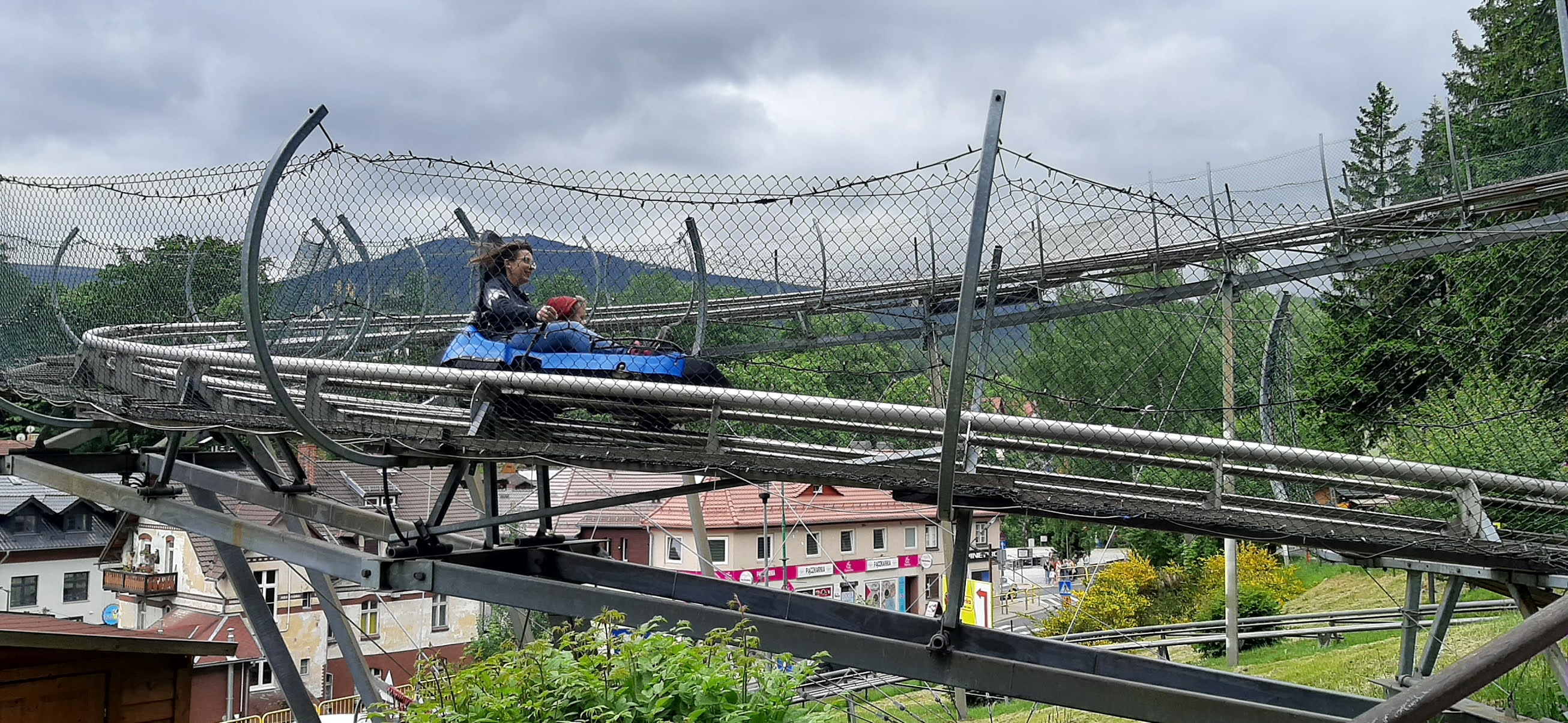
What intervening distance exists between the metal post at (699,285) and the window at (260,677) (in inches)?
1227

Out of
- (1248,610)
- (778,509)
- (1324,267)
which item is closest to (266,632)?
(1324,267)

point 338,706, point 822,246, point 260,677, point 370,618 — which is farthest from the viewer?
point 370,618

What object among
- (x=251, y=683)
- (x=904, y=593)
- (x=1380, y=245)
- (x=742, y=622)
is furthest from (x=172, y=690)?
(x=904, y=593)

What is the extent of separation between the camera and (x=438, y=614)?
33906 millimetres

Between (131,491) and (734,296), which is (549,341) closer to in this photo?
(734,296)

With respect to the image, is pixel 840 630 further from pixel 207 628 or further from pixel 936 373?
pixel 207 628

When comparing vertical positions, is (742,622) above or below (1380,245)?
below

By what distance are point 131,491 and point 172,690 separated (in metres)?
2.49

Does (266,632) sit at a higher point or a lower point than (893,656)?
lower

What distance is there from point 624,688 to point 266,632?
5.45 m

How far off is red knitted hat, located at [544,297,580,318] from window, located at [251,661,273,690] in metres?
31.1

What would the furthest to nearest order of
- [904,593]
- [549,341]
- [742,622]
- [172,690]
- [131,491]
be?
[904,593]
[172,690]
[131,491]
[549,341]
[742,622]

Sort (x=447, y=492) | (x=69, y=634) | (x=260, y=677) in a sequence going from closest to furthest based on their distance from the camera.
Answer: (x=447, y=492) → (x=69, y=634) → (x=260, y=677)

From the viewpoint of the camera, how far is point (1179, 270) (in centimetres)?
508
